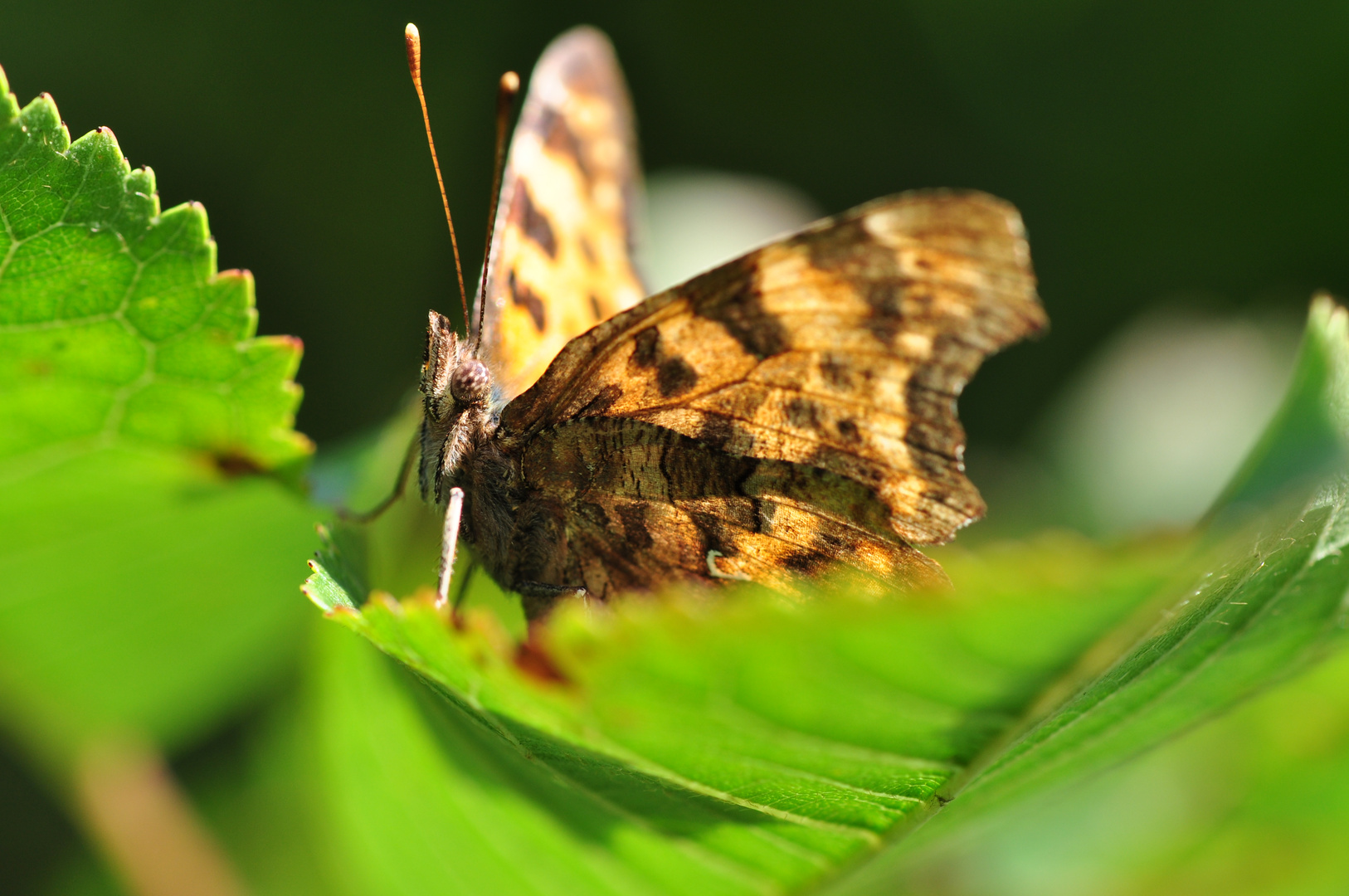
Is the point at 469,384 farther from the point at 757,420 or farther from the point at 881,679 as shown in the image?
the point at 881,679

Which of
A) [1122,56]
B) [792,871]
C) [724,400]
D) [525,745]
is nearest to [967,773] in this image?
[792,871]

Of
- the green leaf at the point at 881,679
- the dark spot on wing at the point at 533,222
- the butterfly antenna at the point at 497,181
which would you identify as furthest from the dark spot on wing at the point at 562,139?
the green leaf at the point at 881,679

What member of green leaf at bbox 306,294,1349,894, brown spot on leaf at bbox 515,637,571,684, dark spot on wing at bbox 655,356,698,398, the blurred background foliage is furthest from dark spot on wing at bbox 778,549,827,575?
the blurred background foliage

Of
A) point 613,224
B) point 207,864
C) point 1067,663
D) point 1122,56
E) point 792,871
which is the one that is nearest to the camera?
point 1067,663

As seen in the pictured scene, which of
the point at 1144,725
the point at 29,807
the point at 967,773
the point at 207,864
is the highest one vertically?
the point at 1144,725

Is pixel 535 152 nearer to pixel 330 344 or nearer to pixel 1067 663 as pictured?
pixel 1067 663

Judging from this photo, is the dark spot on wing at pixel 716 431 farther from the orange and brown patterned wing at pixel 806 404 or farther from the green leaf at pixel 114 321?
the green leaf at pixel 114 321
